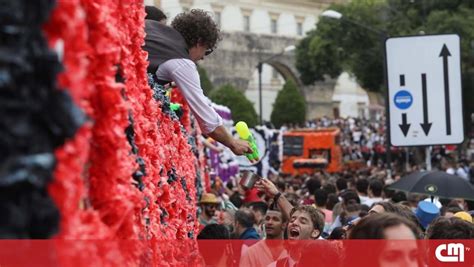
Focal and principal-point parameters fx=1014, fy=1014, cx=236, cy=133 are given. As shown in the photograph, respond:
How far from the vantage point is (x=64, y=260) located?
2.08 meters

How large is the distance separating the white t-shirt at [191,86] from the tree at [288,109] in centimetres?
5951

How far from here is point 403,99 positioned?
11.4 metres

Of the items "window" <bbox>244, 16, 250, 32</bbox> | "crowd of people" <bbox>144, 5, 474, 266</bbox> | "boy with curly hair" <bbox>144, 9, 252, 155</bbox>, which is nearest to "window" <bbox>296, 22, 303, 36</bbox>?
"window" <bbox>244, 16, 250, 32</bbox>

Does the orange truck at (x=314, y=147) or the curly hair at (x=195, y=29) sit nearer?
the curly hair at (x=195, y=29)

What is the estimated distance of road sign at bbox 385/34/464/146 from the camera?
36.8 ft

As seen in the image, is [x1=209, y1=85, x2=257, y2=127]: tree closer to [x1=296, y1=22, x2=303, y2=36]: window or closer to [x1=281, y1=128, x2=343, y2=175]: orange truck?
[x1=281, y1=128, x2=343, y2=175]: orange truck

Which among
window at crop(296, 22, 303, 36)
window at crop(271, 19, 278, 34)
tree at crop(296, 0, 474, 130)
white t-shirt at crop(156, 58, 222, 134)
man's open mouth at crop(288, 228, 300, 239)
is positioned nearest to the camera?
white t-shirt at crop(156, 58, 222, 134)

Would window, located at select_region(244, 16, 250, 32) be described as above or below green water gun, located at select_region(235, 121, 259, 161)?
above

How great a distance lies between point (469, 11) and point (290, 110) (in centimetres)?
1984

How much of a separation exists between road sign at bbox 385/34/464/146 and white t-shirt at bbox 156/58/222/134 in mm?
6841

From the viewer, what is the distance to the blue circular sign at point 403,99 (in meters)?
11.3

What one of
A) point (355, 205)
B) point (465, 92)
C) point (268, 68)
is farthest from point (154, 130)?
point (268, 68)

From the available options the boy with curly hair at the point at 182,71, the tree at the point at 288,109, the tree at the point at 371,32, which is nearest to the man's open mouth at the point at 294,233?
the boy with curly hair at the point at 182,71

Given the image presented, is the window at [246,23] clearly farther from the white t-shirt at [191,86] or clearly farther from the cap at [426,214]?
the white t-shirt at [191,86]
